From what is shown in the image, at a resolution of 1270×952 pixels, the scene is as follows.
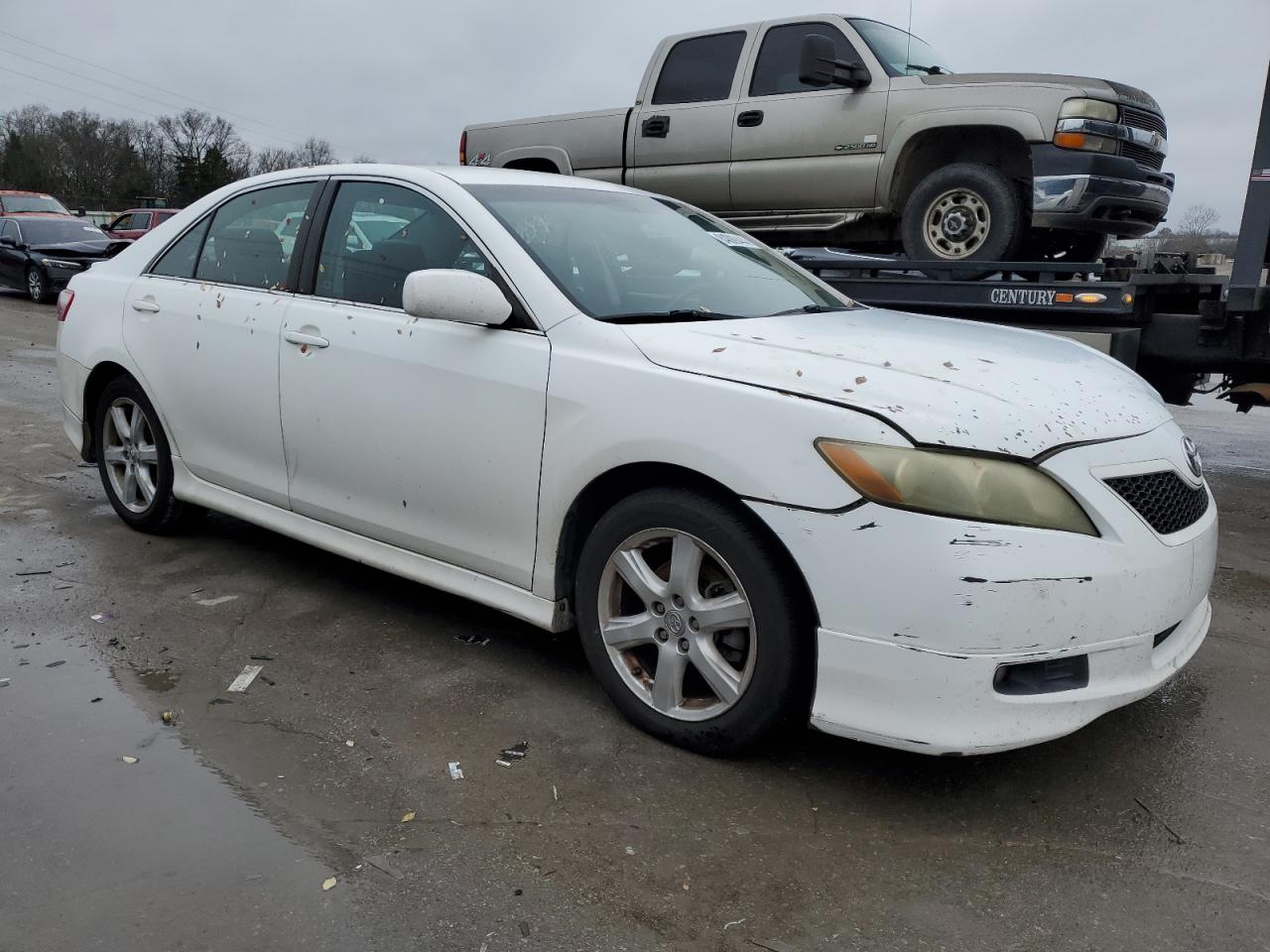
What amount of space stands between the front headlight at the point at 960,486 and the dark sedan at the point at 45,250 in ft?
59.2

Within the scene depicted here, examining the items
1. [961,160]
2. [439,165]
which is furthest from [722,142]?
[439,165]

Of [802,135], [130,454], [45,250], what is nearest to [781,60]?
[802,135]

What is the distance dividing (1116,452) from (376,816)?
2.11m

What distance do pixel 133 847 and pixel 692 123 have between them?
21.4 ft

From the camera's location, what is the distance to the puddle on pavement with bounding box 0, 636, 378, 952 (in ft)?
7.58

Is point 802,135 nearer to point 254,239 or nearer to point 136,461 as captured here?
point 254,239

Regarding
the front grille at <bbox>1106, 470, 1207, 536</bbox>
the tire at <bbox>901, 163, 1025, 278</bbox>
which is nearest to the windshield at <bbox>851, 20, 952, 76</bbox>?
the tire at <bbox>901, 163, 1025, 278</bbox>

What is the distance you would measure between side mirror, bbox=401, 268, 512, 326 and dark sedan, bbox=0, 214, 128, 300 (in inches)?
657

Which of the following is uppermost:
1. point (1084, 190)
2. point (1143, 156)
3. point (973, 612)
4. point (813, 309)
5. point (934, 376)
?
point (1143, 156)

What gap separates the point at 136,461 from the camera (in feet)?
16.4

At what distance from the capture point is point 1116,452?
2828 mm

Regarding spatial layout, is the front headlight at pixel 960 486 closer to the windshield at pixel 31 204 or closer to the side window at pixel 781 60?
the side window at pixel 781 60

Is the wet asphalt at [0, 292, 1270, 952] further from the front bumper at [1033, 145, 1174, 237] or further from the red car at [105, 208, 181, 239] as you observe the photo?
the red car at [105, 208, 181, 239]

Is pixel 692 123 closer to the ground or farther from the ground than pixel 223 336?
farther from the ground
